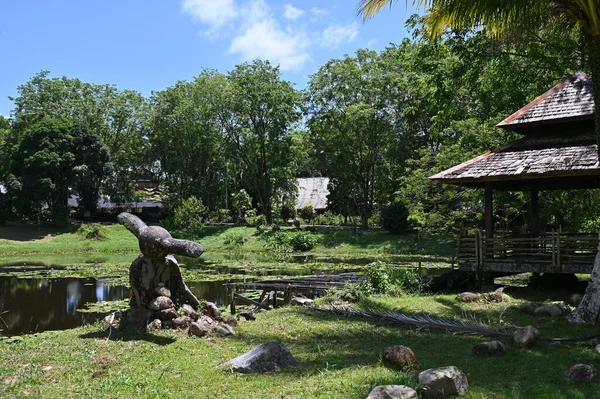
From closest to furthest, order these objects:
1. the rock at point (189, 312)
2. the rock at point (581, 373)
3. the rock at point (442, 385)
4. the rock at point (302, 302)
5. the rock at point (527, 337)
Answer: the rock at point (442, 385) → the rock at point (581, 373) → the rock at point (527, 337) → the rock at point (189, 312) → the rock at point (302, 302)

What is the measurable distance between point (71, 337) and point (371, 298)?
23.3ft

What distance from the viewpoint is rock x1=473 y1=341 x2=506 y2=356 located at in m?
7.25

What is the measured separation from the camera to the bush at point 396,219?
37.8 metres

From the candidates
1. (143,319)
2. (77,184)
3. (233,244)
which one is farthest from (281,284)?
(77,184)

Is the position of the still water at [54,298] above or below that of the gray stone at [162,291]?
below

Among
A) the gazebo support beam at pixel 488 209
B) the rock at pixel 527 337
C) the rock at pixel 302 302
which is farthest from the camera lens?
the gazebo support beam at pixel 488 209

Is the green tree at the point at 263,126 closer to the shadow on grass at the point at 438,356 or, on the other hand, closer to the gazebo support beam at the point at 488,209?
the gazebo support beam at the point at 488,209

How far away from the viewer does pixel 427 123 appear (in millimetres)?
43938

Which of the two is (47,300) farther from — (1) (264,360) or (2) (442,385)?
(2) (442,385)

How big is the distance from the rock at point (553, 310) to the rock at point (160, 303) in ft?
23.1

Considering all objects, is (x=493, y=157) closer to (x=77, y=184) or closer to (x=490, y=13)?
(x=490, y=13)

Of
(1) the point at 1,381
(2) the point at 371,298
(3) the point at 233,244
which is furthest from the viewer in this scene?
(3) the point at 233,244

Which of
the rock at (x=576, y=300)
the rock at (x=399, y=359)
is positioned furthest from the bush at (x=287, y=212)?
the rock at (x=399, y=359)

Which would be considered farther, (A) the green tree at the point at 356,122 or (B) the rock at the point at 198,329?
(A) the green tree at the point at 356,122
